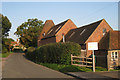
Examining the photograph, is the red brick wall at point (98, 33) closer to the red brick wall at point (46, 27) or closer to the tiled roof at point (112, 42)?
the tiled roof at point (112, 42)

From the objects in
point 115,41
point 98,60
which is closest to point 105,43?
point 115,41

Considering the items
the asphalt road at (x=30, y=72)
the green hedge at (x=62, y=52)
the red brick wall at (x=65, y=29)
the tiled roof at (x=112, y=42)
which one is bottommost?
the asphalt road at (x=30, y=72)

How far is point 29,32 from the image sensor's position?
2494 inches

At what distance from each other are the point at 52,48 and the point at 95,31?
33.2 feet

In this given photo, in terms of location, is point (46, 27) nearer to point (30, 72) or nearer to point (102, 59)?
point (102, 59)

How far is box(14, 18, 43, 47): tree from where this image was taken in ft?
206

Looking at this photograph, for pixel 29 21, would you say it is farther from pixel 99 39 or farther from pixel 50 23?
pixel 99 39

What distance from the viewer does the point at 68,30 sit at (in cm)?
3781

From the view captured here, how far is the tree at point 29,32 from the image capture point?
62.8 m

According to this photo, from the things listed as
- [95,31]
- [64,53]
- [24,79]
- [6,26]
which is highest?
[6,26]

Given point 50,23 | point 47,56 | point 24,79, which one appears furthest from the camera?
point 50,23

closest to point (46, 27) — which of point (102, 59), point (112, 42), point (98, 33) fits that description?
point (98, 33)

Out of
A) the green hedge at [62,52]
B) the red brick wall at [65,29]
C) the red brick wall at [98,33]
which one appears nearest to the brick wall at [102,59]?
the red brick wall at [98,33]

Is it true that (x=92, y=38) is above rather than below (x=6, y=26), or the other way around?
below
